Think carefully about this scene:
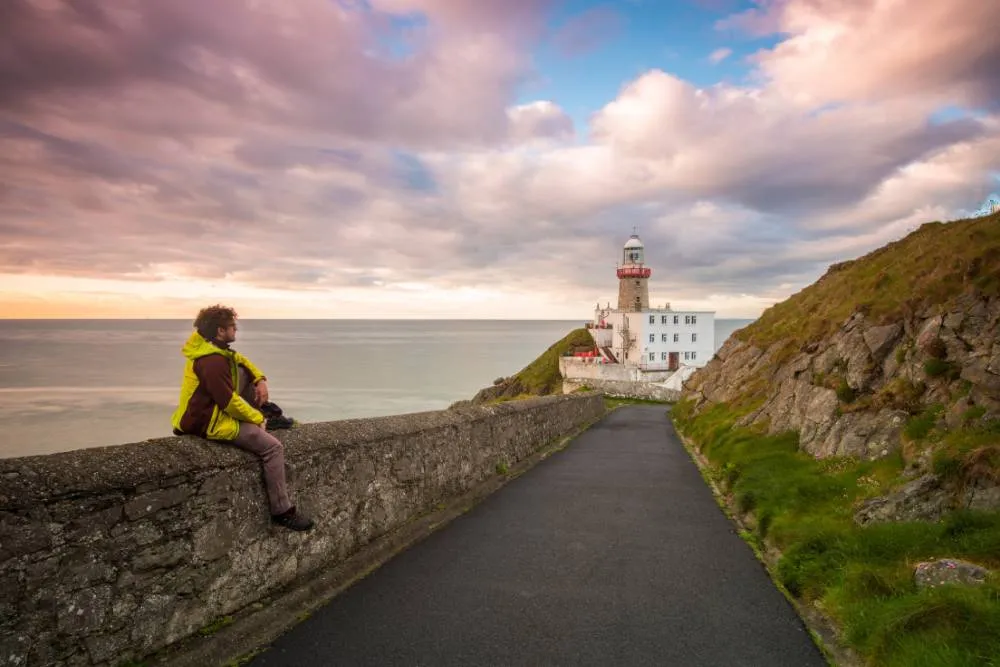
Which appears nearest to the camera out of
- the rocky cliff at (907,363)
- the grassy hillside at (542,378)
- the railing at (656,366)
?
the rocky cliff at (907,363)

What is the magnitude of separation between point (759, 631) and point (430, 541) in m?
4.15

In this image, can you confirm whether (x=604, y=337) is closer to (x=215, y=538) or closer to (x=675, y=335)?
(x=675, y=335)

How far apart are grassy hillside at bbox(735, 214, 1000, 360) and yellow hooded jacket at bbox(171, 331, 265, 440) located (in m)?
11.6

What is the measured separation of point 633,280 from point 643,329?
9244 mm

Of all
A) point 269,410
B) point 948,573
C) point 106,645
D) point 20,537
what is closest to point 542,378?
point 269,410

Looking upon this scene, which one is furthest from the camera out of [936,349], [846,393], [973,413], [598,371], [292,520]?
[598,371]

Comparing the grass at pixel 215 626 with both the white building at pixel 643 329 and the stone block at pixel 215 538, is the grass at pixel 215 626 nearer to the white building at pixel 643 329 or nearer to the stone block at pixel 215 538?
the stone block at pixel 215 538

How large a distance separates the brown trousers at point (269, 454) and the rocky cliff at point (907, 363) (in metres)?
7.47

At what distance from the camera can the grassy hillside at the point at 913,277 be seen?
35.9 feet

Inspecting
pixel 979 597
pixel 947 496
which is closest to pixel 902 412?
pixel 947 496

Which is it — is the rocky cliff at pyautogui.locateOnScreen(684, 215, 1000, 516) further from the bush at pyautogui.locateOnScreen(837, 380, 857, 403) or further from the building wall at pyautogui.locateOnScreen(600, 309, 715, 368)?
the building wall at pyautogui.locateOnScreen(600, 309, 715, 368)

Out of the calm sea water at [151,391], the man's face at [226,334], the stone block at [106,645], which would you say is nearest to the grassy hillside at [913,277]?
the man's face at [226,334]

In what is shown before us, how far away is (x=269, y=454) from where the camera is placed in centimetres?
570

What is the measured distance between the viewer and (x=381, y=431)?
7957mm
